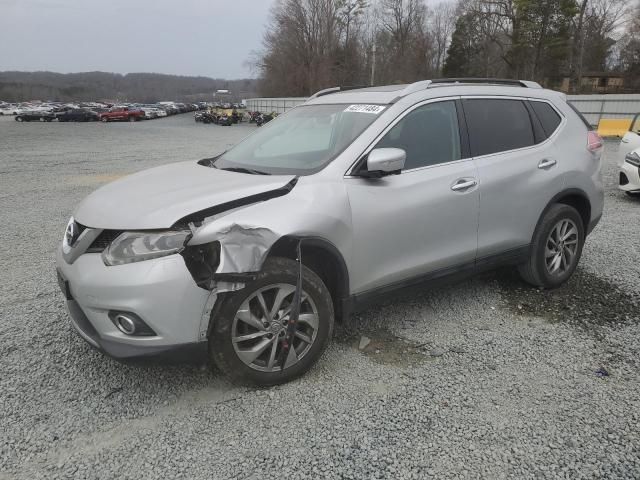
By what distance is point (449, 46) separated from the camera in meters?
65.8

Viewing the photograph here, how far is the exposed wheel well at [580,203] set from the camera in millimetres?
4227

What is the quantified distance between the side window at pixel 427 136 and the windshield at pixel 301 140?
0.67 feet

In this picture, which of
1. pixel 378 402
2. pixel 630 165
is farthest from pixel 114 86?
pixel 378 402

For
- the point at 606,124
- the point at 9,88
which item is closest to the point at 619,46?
the point at 606,124

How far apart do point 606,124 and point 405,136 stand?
2077cm

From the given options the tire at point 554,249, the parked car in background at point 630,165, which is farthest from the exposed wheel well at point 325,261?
the parked car in background at point 630,165

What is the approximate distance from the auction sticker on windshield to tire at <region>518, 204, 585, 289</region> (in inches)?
69.5

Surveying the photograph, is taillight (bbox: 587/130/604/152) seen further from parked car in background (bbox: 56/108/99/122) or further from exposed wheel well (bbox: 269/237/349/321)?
parked car in background (bbox: 56/108/99/122)

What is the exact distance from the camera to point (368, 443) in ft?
8.00

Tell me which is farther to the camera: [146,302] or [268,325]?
[268,325]

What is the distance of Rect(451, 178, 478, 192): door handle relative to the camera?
3400mm

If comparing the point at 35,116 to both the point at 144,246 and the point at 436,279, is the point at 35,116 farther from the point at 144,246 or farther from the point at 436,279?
the point at 436,279

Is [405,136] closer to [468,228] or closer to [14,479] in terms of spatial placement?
[468,228]

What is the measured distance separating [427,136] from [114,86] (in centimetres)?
16351
